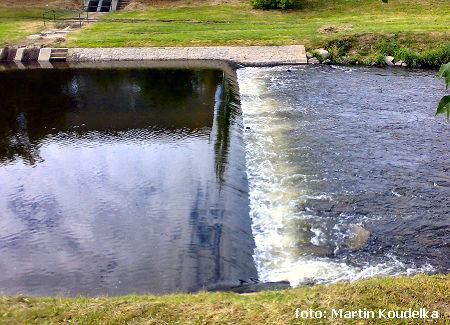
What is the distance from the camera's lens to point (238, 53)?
105 ft

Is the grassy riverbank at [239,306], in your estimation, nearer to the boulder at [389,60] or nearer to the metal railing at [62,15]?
the boulder at [389,60]

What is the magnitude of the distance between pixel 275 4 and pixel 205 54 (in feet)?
42.1

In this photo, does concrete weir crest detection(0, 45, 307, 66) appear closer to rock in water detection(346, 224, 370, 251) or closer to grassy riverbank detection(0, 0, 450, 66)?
grassy riverbank detection(0, 0, 450, 66)

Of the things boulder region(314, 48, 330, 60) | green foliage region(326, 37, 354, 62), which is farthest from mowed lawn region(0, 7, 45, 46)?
green foliage region(326, 37, 354, 62)

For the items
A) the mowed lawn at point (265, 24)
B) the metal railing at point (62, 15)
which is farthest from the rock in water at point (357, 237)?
the metal railing at point (62, 15)

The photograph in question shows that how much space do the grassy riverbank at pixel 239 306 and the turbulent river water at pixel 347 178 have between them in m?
2.32

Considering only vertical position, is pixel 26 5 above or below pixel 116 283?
above

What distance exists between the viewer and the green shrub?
41875 millimetres

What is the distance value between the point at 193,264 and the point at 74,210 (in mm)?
4483

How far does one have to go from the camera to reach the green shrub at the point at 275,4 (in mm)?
41875

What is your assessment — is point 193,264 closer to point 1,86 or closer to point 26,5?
point 1,86

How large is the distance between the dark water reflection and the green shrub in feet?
62.9

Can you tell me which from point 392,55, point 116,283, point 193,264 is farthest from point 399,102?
point 116,283

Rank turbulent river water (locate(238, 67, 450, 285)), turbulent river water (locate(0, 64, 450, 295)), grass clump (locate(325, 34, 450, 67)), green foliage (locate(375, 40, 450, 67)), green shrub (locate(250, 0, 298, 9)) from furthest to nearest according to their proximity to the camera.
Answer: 1. green shrub (locate(250, 0, 298, 9))
2. grass clump (locate(325, 34, 450, 67))
3. green foliage (locate(375, 40, 450, 67))
4. turbulent river water (locate(238, 67, 450, 285))
5. turbulent river water (locate(0, 64, 450, 295))
